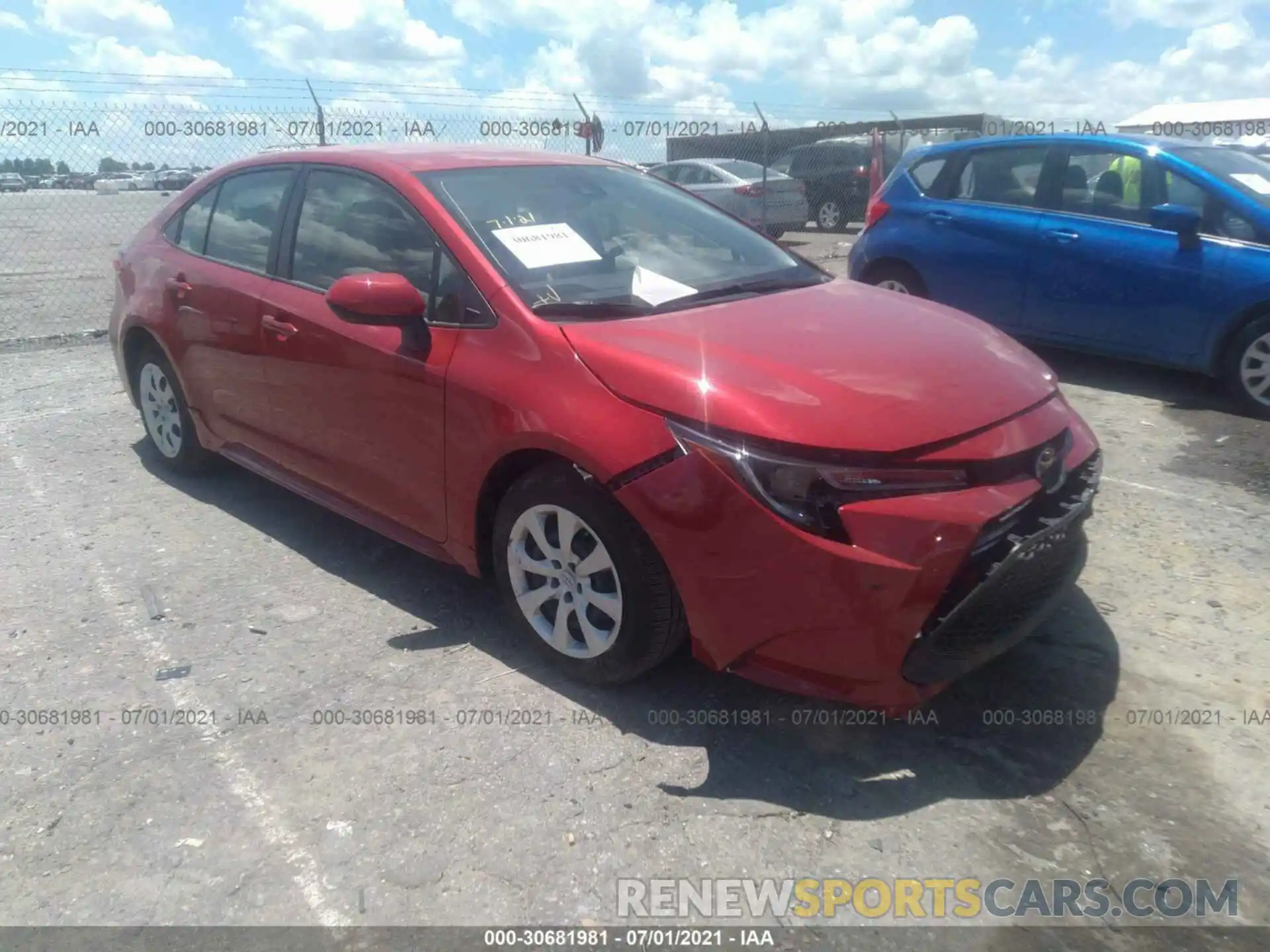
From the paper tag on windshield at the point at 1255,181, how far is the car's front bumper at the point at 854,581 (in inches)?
171

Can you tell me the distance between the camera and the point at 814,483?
257 centimetres

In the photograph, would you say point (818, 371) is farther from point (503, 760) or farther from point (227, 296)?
point (227, 296)

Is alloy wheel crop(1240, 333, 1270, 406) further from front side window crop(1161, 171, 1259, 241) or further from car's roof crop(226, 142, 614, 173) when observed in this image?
car's roof crop(226, 142, 614, 173)

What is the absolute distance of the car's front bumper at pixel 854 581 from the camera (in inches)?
99.0

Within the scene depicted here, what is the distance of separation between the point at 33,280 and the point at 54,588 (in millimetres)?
10964

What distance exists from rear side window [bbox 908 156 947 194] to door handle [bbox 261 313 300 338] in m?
5.08

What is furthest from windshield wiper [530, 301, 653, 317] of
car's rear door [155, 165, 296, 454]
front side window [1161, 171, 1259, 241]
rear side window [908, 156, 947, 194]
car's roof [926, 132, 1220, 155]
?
rear side window [908, 156, 947, 194]

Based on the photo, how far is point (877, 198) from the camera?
303 inches

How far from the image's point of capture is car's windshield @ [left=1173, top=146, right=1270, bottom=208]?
5918 millimetres

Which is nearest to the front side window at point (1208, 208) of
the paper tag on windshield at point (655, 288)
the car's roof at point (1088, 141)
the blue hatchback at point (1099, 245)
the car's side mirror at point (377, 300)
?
the blue hatchback at point (1099, 245)

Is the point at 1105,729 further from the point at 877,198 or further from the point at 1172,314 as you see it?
the point at 877,198

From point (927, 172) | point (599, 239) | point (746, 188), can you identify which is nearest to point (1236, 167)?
point (927, 172)

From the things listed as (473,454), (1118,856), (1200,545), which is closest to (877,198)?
(1200,545)

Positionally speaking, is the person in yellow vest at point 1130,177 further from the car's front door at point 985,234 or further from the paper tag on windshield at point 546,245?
the paper tag on windshield at point 546,245
